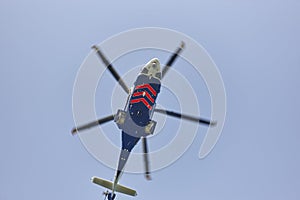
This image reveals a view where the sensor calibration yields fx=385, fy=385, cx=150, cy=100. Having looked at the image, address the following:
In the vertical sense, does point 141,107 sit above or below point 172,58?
below

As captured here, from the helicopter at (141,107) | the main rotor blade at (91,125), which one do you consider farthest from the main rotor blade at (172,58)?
the main rotor blade at (91,125)

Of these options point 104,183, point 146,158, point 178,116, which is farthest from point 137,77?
point 104,183

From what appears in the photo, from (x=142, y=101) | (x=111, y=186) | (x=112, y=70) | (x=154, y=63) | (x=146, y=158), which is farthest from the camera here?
(x=111, y=186)

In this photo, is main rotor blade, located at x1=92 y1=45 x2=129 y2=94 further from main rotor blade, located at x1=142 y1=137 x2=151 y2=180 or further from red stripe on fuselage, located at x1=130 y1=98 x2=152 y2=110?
main rotor blade, located at x1=142 y1=137 x2=151 y2=180

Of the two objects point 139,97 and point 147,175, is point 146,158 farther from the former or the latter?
point 139,97

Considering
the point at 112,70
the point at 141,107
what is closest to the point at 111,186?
the point at 141,107

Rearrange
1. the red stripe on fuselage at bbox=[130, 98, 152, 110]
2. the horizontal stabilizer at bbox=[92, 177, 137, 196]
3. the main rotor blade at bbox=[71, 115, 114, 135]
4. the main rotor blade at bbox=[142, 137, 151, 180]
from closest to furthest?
the red stripe on fuselage at bbox=[130, 98, 152, 110]
the main rotor blade at bbox=[71, 115, 114, 135]
the main rotor blade at bbox=[142, 137, 151, 180]
the horizontal stabilizer at bbox=[92, 177, 137, 196]

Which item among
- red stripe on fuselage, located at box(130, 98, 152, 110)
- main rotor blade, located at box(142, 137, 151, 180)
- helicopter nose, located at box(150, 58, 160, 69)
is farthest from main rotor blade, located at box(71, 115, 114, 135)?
helicopter nose, located at box(150, 58, 160, 69)

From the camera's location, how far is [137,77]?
1336 inches

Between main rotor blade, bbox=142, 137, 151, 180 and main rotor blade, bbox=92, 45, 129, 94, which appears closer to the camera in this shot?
main rotor blade, bbox=92, 45, 129, 94

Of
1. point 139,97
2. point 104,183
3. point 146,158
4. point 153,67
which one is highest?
point 153,67

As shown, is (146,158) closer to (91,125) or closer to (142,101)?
(142,101)

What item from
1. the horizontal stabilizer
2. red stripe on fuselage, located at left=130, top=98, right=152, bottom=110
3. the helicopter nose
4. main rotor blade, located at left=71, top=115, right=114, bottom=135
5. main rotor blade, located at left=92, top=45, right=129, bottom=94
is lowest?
the horizontal stabilizer

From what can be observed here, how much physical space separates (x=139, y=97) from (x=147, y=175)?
7.65 m
